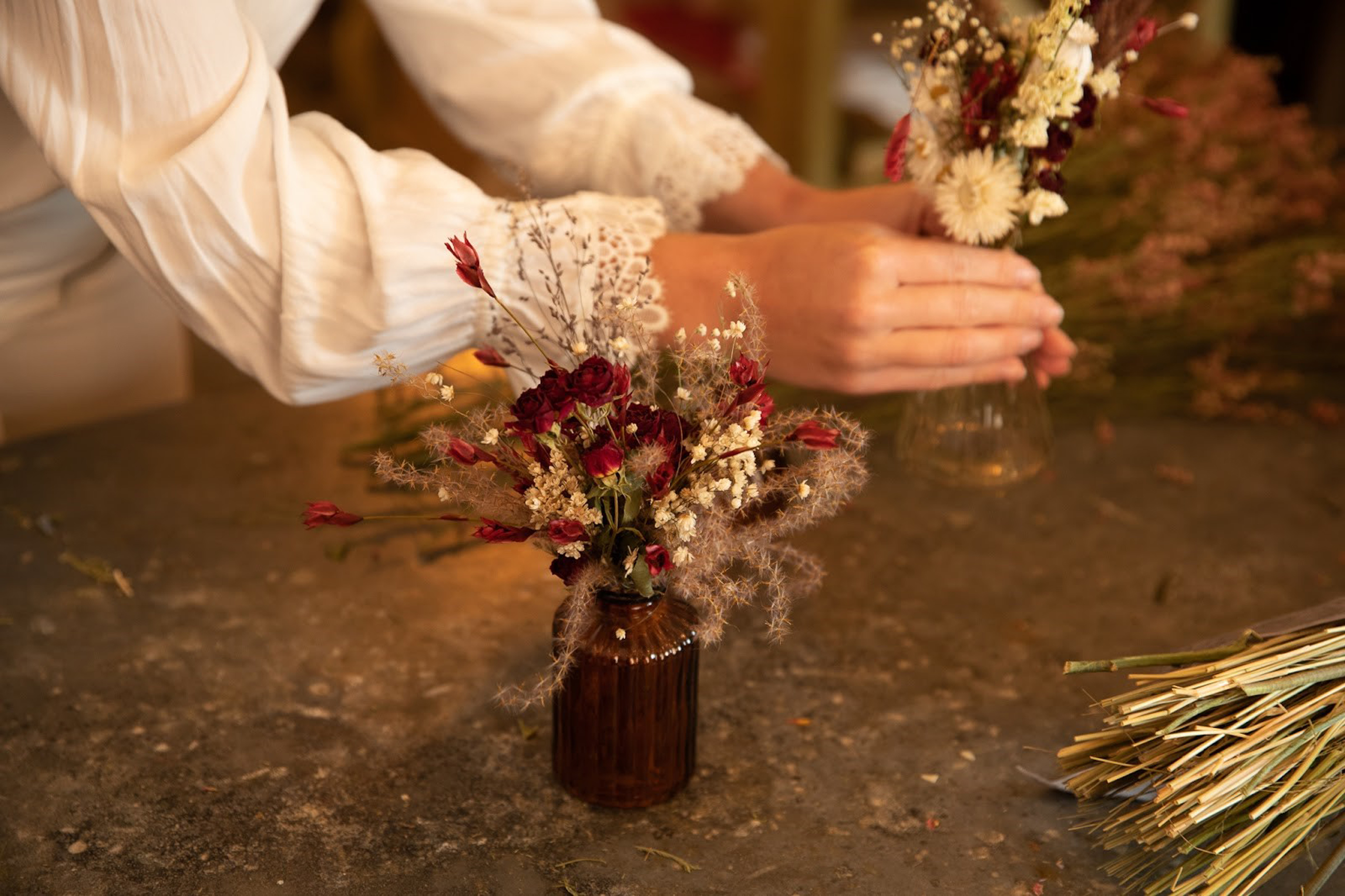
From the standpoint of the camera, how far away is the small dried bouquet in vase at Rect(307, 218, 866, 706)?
74cm

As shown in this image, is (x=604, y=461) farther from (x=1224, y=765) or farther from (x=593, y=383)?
(x=1224, y=765)

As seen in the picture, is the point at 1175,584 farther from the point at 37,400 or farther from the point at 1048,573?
the point at 37,400

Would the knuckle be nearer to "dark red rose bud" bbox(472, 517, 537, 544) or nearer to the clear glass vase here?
the clear glass vase

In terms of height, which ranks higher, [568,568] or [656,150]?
[656,150]

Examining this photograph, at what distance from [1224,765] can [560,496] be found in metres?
0.40

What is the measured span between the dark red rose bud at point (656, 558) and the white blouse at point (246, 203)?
268 millimetres

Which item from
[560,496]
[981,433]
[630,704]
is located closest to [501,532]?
[560,496]

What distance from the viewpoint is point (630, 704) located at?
821 millimetres

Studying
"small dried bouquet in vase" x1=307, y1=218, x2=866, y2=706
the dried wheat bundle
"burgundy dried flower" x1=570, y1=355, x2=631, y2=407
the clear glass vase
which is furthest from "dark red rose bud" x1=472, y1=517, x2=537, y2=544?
the clear glass vase

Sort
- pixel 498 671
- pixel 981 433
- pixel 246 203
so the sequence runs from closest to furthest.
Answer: pixel 246 203 → pixel 498 671 → pixel 981 433

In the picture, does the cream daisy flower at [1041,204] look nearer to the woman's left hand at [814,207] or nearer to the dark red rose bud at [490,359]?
the woman's left hand at [814,207]

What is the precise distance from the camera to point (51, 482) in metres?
1.24

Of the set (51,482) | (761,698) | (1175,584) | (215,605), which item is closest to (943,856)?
(761,698)

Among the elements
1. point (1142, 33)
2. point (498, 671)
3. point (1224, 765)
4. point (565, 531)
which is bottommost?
point (498, 671)
